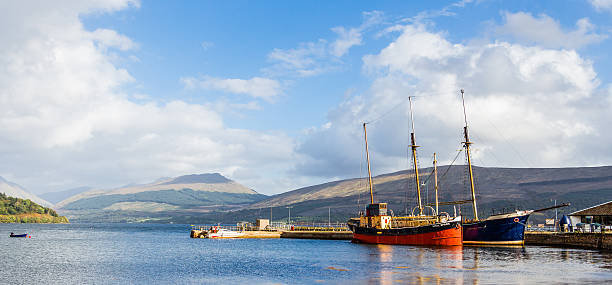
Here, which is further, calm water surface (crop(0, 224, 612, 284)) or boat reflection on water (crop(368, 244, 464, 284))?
calm water surface (crop(0, 224, 612, 284))

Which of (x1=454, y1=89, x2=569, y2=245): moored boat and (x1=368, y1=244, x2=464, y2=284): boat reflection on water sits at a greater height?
(x1=454, y1=89, x2=569, y2=245): moored boat

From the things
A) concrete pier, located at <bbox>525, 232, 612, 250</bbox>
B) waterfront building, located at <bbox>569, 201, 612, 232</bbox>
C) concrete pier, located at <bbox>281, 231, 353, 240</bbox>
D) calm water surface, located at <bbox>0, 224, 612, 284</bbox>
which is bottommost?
calm water surface, located at <bbox>0, 224, 612, 284</bbox>

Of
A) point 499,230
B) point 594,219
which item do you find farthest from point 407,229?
point 594,219

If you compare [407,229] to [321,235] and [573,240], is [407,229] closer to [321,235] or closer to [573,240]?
[573,240]

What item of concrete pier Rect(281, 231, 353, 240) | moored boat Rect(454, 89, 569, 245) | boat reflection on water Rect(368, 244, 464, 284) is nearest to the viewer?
boat reflection on water Rect(368, 244, 464, 284)

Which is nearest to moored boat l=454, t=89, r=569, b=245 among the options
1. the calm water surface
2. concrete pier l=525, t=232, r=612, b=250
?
concrete pier l=525, t=232, r=612, b=250

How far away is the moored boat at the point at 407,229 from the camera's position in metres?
114

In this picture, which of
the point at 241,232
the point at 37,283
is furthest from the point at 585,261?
the point at 241,232

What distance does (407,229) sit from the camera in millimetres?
122000

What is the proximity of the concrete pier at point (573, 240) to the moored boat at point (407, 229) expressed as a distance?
18239mm

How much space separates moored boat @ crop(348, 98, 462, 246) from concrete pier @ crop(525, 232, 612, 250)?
59.8ft

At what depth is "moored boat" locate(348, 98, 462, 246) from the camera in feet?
372

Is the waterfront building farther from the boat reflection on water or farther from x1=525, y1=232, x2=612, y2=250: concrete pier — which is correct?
the boat reflection on water

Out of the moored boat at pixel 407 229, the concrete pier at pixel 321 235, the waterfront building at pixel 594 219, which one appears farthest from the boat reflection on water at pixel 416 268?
the concrete pier at pixel 321 235
